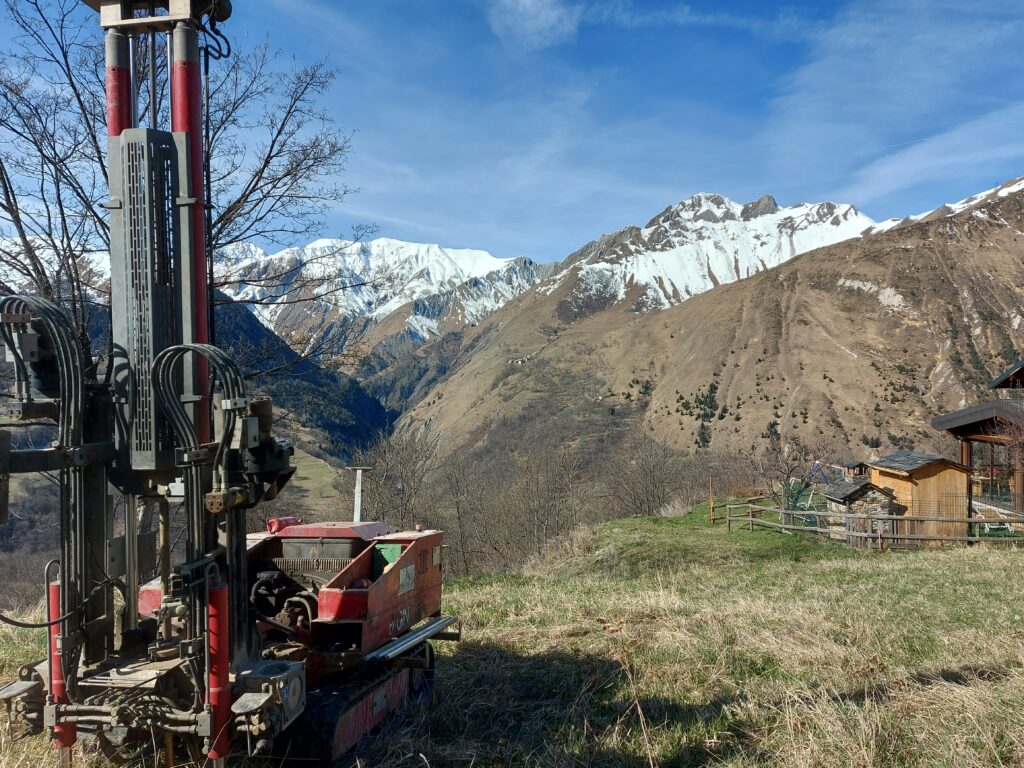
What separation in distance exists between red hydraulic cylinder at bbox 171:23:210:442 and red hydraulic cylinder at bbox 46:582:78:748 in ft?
4.04

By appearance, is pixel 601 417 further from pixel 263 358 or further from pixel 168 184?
pixel 168 184

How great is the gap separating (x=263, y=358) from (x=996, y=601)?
10.6m

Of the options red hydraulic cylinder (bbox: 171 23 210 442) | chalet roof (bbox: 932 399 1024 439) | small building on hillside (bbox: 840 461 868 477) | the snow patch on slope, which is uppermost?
the snow patch on slope

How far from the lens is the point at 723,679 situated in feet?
21.2

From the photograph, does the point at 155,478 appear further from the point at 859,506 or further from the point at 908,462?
the point at 908,462

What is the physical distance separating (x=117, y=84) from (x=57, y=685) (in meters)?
3.38

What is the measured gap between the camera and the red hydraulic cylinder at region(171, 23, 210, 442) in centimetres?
458

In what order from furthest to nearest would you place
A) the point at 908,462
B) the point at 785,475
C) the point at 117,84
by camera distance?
the point at 785,475, the point at 908,462, the point at 117,84

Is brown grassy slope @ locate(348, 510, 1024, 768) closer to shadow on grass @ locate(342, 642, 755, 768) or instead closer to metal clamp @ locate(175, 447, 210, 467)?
shadow on grass @ locate(342, 642, 755, 768)

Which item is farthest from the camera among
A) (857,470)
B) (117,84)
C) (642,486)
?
(642,486)

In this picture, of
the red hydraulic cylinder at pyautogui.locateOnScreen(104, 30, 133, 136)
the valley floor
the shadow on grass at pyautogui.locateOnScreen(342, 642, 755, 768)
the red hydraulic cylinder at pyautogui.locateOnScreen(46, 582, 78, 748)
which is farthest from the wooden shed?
the red hydraulic cylinder at pyautogui.locateOnScreen(104, 30, 133, 136)

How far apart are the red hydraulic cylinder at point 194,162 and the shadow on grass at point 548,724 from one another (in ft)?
7.74

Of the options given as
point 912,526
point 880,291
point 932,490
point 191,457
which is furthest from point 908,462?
point 880,291

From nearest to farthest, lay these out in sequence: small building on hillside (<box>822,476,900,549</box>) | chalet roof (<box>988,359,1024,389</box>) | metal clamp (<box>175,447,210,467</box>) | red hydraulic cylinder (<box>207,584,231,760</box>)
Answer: red hydraulic cylinder (<box>207,584,231,760</box>) < metal clamp (<box>175,447,210,467</box>) < small building on hillside (<box>822,476,900,549</box>) < chalet roof (<box>988,359,1024,389</box>)
